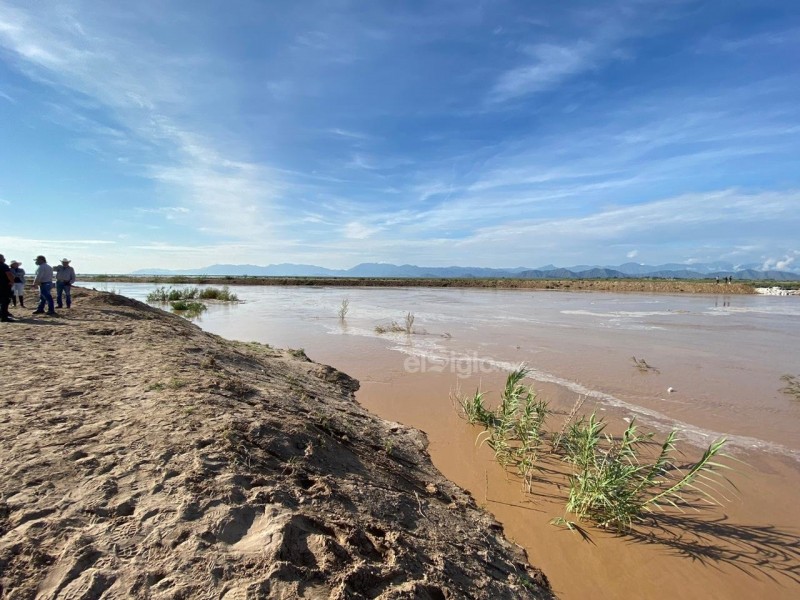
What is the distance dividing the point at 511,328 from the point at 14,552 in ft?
55.9

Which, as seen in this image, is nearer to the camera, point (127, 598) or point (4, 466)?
point (127, 598)

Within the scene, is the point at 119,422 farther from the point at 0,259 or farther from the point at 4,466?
the point at 0,259

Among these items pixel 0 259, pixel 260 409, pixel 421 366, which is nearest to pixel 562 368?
pixel 421 366

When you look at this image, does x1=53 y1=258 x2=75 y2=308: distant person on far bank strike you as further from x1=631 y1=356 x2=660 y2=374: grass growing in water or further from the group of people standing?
x1=631 y1=356 x2=660 y2=374: grass growing in water

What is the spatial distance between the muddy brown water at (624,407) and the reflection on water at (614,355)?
0.17 feet

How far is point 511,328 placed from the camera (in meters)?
17.8

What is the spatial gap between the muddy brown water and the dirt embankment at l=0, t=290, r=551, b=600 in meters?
0.73

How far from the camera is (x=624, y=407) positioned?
25.9ft

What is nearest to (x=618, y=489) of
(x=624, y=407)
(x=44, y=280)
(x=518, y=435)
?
(x=518, y=435)

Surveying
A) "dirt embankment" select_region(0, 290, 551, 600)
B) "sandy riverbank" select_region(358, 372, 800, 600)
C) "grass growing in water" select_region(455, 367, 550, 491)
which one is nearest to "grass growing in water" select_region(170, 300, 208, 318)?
"dirt embankment" select_region(0, 290, 551, 600)

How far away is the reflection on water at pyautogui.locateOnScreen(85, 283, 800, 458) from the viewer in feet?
24.9

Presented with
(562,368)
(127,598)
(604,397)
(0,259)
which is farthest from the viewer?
(562,368)

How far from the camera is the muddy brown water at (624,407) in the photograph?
367 centimetres

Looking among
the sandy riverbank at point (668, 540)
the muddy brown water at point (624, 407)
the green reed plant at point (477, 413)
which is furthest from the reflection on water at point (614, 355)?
the green reed plant at point (477, 413)
